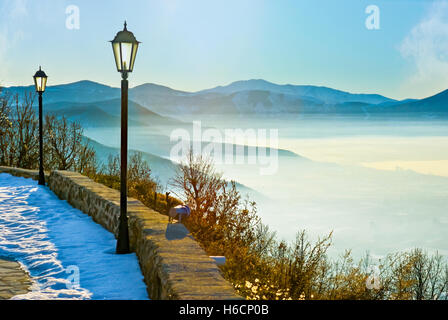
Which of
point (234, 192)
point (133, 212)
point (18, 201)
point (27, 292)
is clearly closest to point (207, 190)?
point (234, 192)

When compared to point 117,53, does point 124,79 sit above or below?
below

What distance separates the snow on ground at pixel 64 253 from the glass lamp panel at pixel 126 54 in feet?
9.70

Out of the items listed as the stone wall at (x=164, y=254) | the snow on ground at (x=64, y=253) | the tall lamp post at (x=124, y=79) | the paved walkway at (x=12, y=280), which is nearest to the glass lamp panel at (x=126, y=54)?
the tall lamp post at (x=124, y=79)

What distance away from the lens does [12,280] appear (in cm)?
574

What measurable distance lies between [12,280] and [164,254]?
2.23m

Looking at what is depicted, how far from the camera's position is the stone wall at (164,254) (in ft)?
13.9

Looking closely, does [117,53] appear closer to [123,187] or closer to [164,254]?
[123,187]
